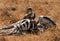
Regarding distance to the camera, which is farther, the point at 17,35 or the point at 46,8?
the point at 46,8

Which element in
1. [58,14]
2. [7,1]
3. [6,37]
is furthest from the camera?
[7,1]

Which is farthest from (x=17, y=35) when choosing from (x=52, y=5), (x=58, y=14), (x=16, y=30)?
(x=52, y=5)

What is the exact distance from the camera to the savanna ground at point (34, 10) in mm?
7320

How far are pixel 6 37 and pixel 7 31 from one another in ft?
0.97

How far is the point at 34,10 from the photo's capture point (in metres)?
10.4

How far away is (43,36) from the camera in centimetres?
743

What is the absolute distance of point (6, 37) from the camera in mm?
7324

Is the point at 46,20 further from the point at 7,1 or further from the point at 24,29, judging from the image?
the point at 7,1

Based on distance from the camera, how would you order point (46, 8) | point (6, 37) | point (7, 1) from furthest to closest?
point (7, 1) → point (46, 8) → point (6, 37)

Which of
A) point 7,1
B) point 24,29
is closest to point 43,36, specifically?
point 24,29

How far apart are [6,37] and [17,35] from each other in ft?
1.13

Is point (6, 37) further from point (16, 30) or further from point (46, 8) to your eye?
point (46, 8)

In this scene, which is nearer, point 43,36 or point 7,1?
point 43,36

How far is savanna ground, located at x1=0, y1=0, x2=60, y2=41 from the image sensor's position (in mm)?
7320
